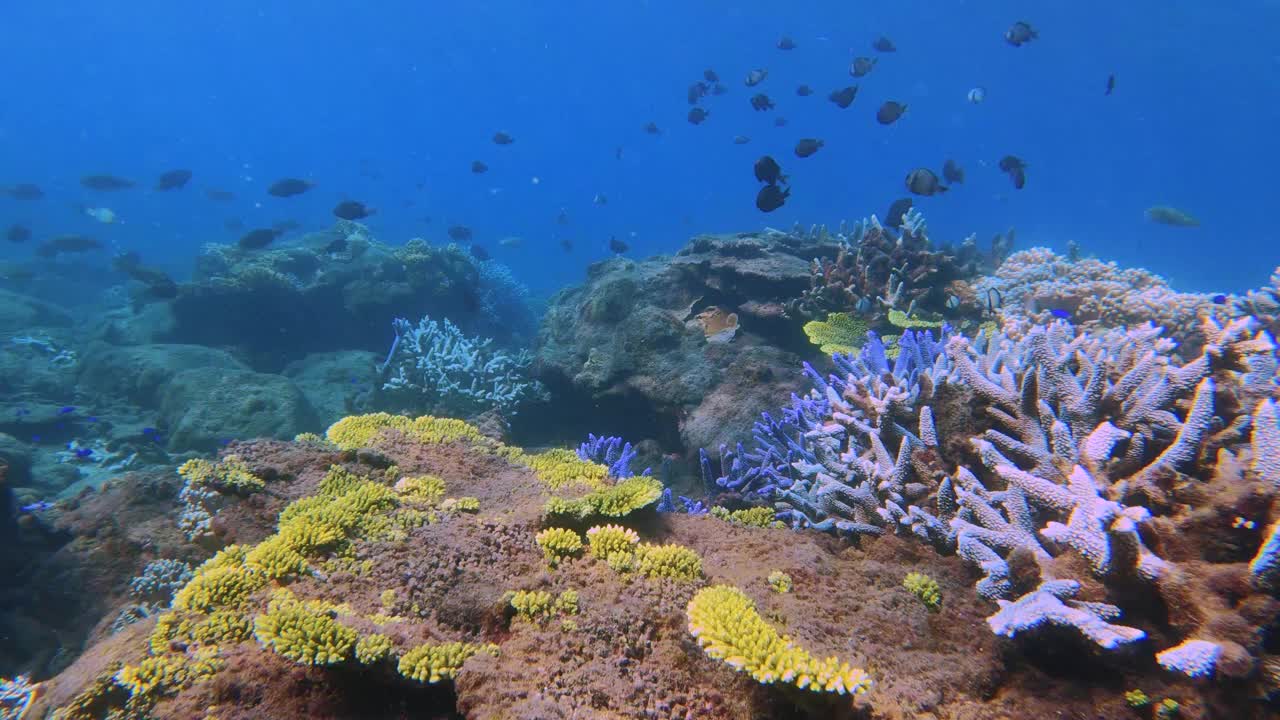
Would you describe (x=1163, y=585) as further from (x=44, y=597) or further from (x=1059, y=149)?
(x=1059, y=149)

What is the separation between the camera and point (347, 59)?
13775 centimetres

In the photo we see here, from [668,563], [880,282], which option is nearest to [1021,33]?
[880,282]

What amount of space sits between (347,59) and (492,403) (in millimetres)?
166184

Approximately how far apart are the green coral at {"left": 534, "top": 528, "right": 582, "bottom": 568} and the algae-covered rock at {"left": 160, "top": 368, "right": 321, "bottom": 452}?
770 centimetres

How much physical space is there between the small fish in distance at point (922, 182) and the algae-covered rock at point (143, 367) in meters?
11.9

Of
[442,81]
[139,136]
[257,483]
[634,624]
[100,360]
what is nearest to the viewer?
[634,624]

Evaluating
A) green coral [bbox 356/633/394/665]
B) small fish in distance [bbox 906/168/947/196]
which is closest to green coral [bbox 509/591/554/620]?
green coral [bbox 356/633/394/665]

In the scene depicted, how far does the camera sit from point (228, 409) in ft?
29.7

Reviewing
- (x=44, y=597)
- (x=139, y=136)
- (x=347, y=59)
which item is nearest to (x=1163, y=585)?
(x=44, y=597)

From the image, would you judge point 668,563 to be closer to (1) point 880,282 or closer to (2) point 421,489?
(2) point 421,489

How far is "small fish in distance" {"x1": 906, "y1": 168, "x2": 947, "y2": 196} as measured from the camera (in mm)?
7871

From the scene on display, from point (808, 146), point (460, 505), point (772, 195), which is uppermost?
point (808, 146)

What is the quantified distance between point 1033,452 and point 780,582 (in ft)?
5.12

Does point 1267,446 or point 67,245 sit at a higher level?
point 67,245
